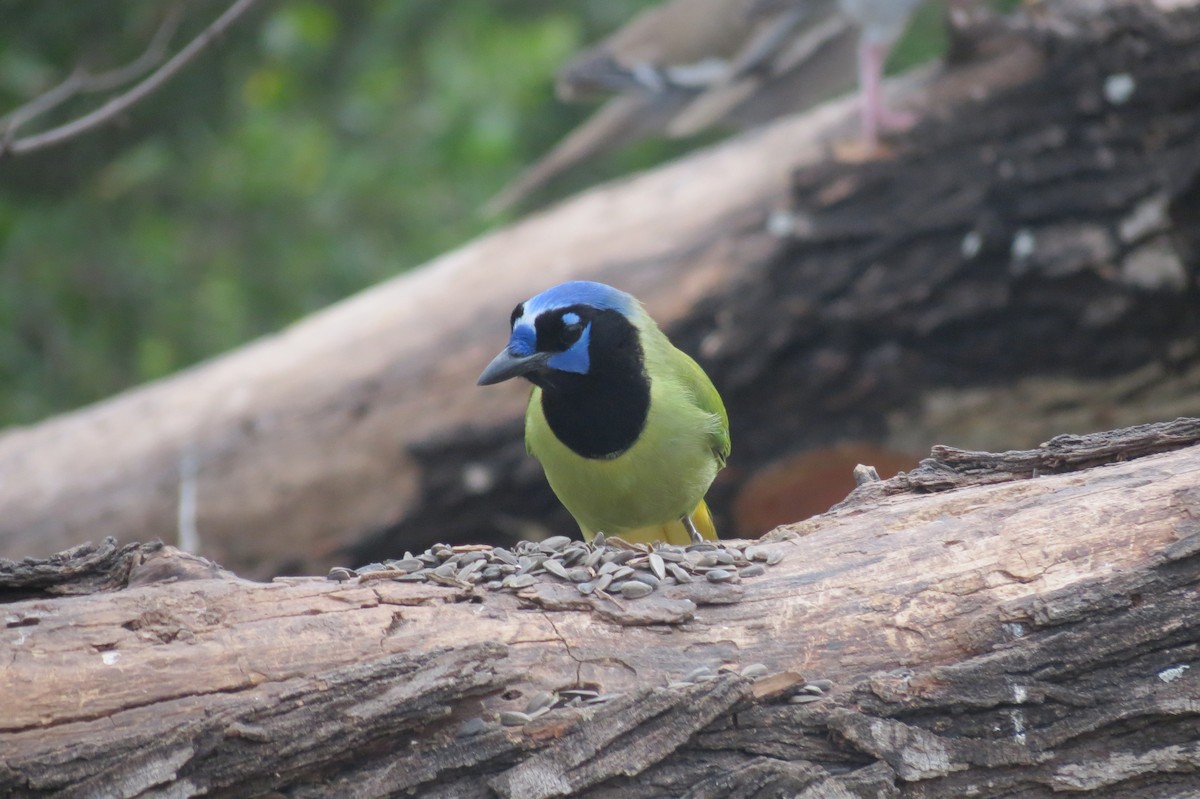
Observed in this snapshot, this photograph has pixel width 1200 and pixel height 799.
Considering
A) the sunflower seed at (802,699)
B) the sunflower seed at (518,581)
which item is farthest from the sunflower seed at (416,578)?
the sunflower seed at (802,699)

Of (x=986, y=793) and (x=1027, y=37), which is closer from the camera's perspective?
(x=986, y=793)

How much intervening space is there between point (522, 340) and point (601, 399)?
352 millimetres

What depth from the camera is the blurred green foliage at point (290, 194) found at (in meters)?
8.70

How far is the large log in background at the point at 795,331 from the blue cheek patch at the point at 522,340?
2.19m

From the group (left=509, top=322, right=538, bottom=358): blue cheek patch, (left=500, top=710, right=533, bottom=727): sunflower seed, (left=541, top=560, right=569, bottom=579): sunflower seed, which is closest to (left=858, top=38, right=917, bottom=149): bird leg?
(left=509, top=322, right=538, bottom=358): blue cheek patch

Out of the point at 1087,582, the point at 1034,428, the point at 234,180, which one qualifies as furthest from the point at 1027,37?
the point at 234,180

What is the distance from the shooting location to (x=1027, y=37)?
19.8ft

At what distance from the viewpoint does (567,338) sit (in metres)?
4.00

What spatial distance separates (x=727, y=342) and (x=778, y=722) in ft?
11.9

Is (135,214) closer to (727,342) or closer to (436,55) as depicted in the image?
(436,55)

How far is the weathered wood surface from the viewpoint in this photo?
95.1 inches

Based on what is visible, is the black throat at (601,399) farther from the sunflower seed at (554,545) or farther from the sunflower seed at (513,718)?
the sunflower seed at (513,718)

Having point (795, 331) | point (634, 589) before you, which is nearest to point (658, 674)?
point (634, 589)

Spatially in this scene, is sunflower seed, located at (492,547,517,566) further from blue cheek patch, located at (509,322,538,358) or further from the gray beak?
blue cheek patch, located at (509,322,538,358)
